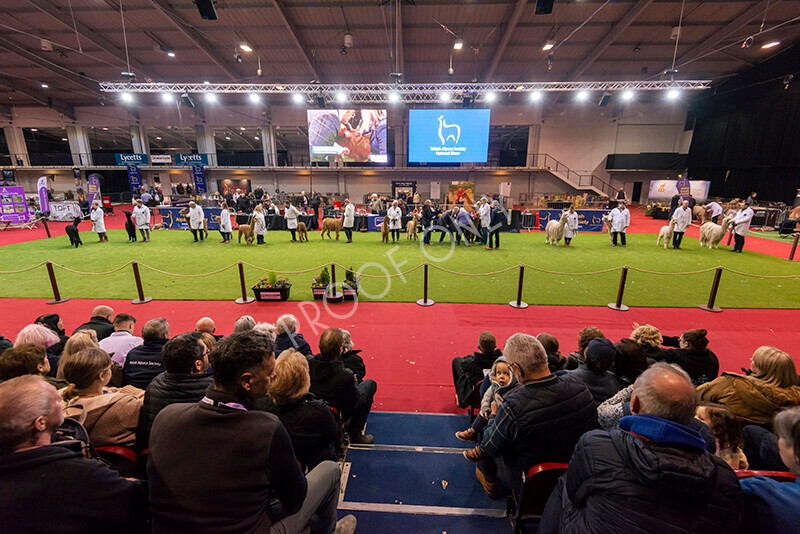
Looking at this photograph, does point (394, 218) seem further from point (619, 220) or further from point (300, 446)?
point (300, 446)

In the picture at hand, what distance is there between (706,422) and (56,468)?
361 centimetres

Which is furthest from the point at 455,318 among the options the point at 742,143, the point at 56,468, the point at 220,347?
the point at 742,143

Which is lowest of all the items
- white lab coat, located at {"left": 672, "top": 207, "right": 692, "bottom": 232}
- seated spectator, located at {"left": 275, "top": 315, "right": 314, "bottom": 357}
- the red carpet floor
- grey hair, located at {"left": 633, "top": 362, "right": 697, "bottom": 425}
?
the red carpet floor

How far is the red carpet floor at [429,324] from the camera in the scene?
520cm

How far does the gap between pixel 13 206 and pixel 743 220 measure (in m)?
32.2

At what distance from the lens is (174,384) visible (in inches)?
93.7

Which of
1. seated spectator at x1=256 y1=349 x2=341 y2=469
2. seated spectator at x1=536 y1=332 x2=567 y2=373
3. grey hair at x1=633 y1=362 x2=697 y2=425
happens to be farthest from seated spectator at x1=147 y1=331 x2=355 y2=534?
seated spectator at x1=536 y1=332 x2=567 y2=373

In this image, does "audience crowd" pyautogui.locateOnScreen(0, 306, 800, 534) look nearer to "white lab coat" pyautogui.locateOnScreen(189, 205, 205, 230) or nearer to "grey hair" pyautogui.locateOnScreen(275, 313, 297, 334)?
"grey hair" pyautogui.locateOnScreen(275, 313, 297, 334)

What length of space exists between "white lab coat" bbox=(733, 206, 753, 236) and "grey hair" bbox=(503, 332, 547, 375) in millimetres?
14450

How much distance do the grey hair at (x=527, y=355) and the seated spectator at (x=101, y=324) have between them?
490 centimetres

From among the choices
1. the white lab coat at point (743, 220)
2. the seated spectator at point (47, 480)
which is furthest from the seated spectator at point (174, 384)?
the white lab coat at point (743, 220)

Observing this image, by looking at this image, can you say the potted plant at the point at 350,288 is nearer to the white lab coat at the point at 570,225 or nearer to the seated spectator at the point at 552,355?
the seated spectator at the point at 552,355

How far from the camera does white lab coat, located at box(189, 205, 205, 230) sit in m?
14.6

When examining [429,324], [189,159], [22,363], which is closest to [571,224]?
[429,324]
